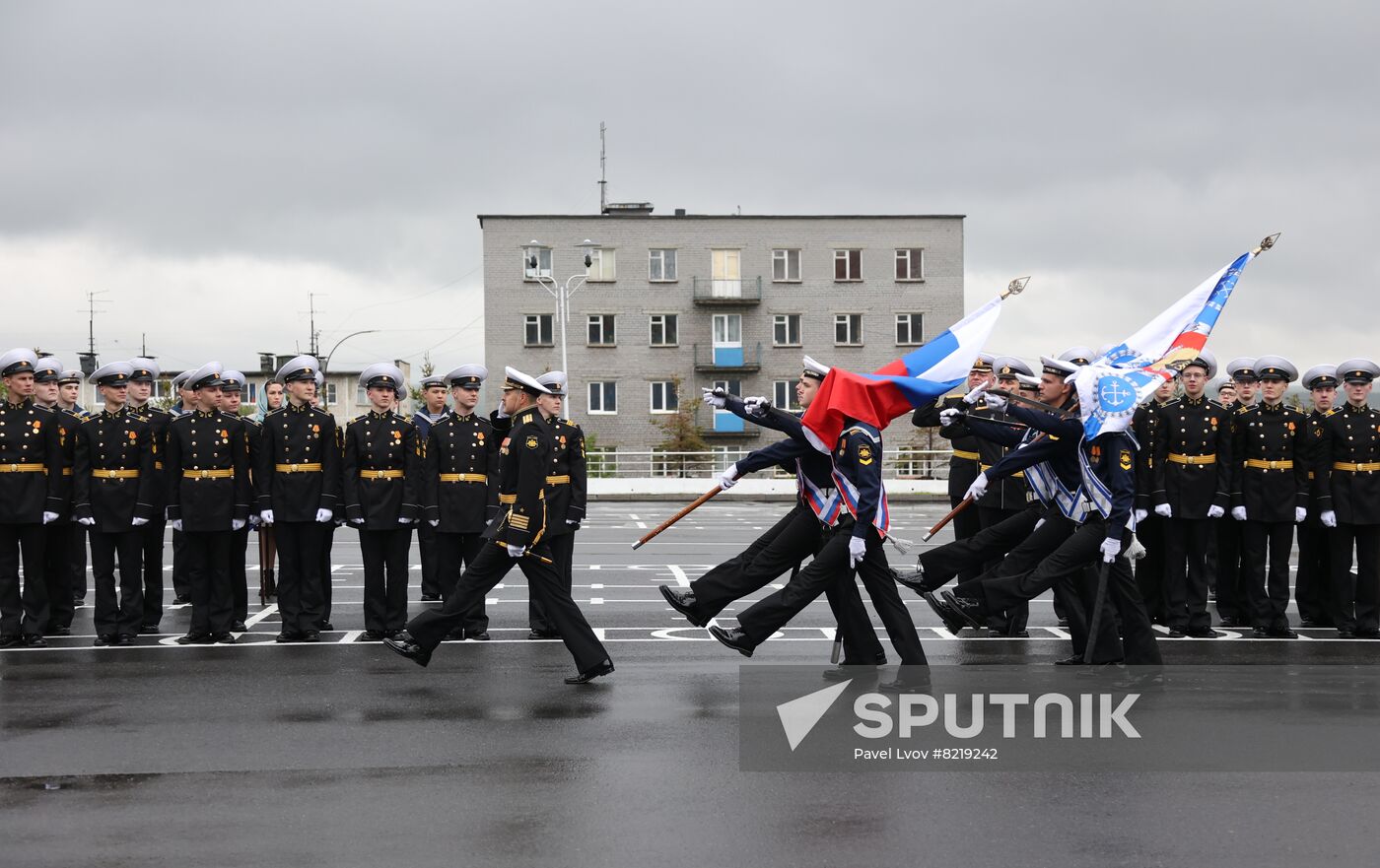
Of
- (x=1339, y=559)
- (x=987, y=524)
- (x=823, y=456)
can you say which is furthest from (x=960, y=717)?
(x=1339, y=559)

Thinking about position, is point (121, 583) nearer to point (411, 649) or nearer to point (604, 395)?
point (411, 649)

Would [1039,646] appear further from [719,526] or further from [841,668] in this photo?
[719,526]

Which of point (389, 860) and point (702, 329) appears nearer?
point (389, 860)

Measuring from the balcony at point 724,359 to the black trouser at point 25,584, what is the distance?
4789 centimetres

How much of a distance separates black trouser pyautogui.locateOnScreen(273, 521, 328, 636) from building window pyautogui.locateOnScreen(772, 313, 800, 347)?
48.5m

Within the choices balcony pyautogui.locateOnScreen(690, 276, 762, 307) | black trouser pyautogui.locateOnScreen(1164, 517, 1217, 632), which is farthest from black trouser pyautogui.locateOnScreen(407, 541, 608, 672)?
balcony pyautogui.locateOnScreen(690, 276, 762, 307)

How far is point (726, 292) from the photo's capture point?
58.9m

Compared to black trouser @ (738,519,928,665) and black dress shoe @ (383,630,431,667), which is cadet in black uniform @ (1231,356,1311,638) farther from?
black dress shoe @ (383,630,431,667)

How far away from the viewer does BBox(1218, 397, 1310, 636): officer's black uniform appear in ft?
39.6

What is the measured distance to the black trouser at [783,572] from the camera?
9.54 metres

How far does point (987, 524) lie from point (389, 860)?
26.6 feet

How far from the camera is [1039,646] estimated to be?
1116 cm

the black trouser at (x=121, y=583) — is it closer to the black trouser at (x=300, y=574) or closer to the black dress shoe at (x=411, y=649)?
the black trouser at (x=300, y=574)

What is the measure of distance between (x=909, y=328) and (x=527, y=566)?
51109 mm
